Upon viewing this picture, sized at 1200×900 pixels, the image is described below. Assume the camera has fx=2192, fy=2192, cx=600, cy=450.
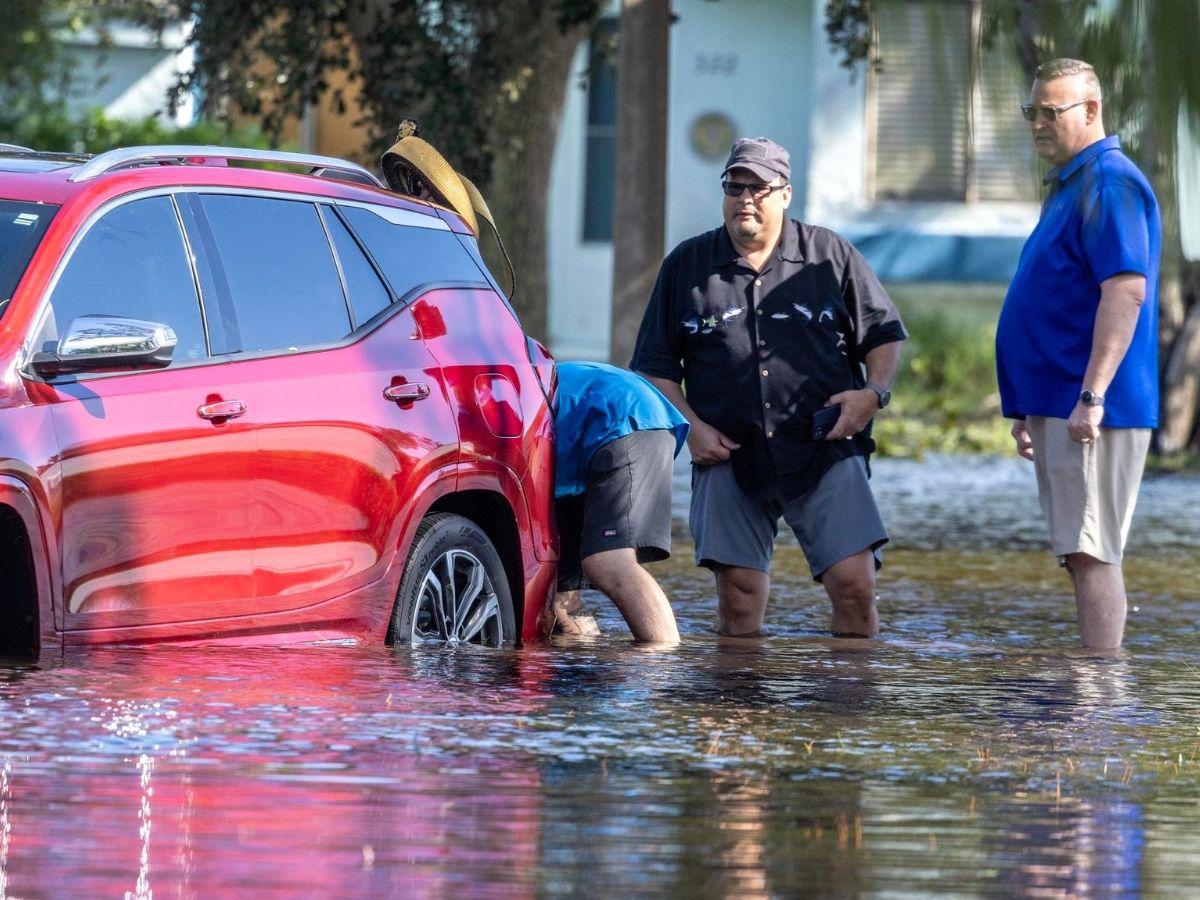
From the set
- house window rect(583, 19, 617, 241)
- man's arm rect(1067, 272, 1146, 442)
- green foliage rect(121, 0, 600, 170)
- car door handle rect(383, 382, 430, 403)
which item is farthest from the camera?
house window rect(583, 19, 617, 241)

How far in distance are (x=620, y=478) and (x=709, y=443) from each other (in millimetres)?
675

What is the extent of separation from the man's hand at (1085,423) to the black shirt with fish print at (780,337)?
83cm

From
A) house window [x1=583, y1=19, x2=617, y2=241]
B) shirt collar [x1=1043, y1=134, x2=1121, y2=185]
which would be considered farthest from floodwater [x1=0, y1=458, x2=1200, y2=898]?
house window [x1=583, y1=19, x2=617, y2=241]

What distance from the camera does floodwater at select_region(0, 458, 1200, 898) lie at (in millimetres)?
3912

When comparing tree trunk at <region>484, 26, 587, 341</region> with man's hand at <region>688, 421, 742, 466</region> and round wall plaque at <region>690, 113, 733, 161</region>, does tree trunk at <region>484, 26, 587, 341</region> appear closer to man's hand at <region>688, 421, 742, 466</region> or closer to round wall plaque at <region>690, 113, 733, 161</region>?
round wall plaque at <region>690, 113, 733, 161</region>

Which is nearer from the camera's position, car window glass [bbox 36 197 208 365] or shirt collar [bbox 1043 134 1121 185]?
shirt collar [bbox 1043 134 1121 185]

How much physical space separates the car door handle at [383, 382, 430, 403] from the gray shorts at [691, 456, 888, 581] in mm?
1782

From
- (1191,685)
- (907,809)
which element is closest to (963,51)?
(907,809)

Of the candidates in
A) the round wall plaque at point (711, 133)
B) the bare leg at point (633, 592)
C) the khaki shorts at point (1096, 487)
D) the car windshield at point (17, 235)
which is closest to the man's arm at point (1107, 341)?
the khaki shorts at point (1096, 487)

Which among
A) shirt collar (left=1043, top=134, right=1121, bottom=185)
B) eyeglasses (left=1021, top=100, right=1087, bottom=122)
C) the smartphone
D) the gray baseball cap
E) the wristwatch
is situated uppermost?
the gray baseball cap

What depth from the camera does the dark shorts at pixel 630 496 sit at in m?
7.18

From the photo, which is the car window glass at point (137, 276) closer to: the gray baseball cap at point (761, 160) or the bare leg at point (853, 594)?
the gray baseball cap at point (761, 160)

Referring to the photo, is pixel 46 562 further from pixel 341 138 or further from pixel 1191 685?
pixel 341 138

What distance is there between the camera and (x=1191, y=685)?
266 inches
